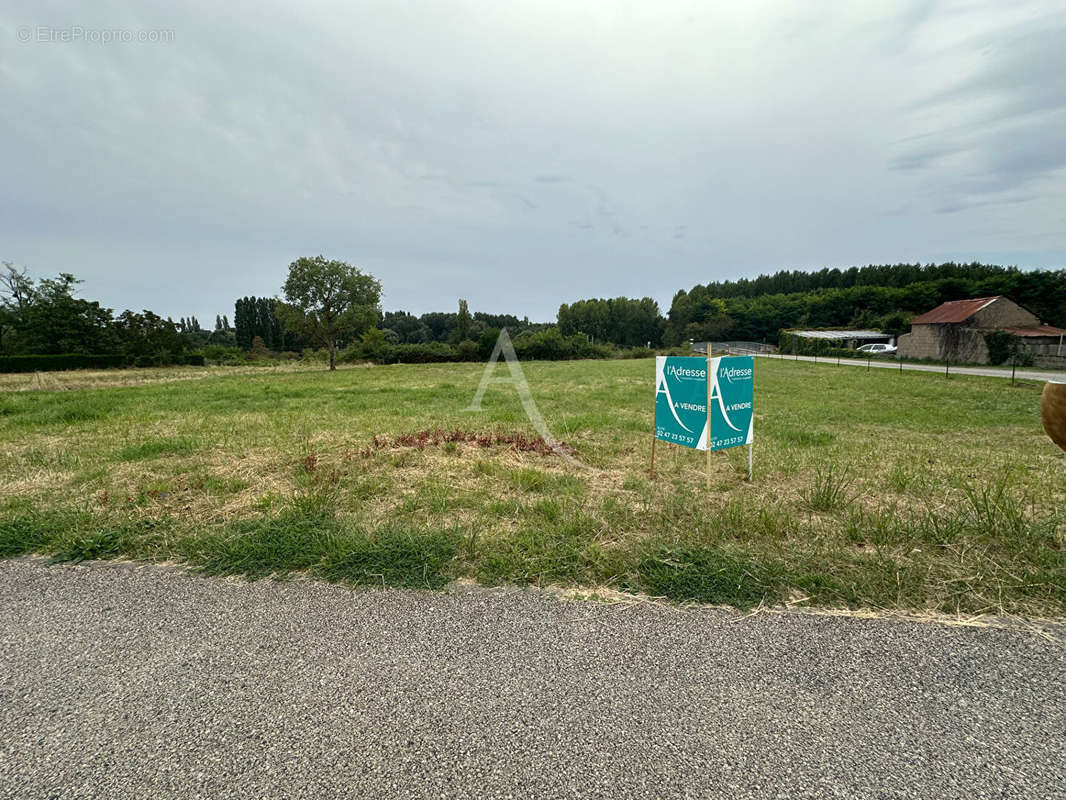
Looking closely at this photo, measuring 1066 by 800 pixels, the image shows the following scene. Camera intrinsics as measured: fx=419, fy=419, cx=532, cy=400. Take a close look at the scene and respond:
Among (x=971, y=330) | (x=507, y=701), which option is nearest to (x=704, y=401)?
(x=507, y=701)

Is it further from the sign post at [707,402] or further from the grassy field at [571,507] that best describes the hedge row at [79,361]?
the sign post at [707,402]

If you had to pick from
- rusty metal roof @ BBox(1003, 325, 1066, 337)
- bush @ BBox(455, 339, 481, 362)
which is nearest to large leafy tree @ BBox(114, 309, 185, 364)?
bush @ BBox(455, 339, 481, 362)

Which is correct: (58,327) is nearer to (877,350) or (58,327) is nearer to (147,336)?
(147,336)

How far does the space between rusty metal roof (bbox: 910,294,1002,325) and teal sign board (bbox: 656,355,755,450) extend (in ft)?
161

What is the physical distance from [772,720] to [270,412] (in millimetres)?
13160

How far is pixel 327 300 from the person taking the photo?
36656 mm

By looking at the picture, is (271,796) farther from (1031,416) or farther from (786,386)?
(786,386)

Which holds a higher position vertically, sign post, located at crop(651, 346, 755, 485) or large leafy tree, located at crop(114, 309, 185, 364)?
large leafy tree, located at crop(114, 309, 185, 364)

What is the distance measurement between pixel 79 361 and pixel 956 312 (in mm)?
87019

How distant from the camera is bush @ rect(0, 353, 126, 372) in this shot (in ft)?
126

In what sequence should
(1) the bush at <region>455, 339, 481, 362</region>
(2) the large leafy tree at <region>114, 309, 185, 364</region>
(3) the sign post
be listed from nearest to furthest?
(3) the sign post → (2) the large leafy tree at <region>114, 309, 185, 364</region> → (1) the bush at <region>455, 339, 481, 362</region>

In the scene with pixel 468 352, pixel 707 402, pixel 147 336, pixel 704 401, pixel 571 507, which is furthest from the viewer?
pixel 468 352

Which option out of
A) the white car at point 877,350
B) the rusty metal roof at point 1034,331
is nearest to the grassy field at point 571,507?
the rusty metal roof at point 1034,331

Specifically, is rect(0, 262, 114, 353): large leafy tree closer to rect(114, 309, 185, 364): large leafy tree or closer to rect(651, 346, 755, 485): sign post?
rect(114, 309, 185, 364): large leafy tree
